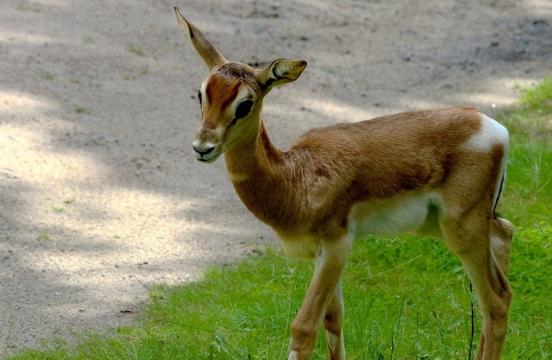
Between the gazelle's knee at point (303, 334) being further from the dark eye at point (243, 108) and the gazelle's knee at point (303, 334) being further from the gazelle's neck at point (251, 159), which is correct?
the dark eye at point (243, 108)

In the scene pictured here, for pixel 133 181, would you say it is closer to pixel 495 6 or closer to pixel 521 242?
pixel 521 242

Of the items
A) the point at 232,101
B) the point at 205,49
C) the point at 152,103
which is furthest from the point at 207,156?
the point at 152,103

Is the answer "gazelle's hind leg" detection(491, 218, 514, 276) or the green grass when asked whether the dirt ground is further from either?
"gazelle's hind leg" detection(491, 218, 514, 276)

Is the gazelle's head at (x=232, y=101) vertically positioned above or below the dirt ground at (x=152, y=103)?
above

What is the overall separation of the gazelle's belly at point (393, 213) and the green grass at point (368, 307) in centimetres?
55

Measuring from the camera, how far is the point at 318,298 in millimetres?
4754

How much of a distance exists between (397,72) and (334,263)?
541cm

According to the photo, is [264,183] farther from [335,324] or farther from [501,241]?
[501,241]

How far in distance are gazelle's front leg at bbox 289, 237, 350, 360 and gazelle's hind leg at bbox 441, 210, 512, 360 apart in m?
0.58

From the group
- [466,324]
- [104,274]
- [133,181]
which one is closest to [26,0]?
[133,181]

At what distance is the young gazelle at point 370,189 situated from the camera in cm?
478

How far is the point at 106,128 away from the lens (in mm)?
8141

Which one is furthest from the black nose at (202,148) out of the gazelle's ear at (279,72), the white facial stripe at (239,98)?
the gazelle's ear at (279,72)

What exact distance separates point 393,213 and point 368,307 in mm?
808
